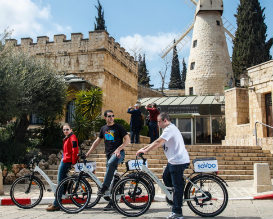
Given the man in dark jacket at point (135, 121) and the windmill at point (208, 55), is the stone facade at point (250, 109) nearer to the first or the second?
the man in dark jacket at point (135, 121)

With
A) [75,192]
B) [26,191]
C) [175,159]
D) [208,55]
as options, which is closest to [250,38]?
[208,55]

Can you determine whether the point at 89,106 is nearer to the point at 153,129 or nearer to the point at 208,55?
the point at 153,129

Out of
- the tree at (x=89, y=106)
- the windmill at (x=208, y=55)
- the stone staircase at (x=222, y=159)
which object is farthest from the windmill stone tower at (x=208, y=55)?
the stone staircase at (x=222, y=159)

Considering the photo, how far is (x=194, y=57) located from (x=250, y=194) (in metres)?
24.9

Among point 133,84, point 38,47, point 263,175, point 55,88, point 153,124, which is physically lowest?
point 263,175

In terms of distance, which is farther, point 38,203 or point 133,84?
point 133,84

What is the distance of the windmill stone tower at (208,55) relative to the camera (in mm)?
29547

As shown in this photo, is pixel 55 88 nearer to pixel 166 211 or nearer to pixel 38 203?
pixel 38 203

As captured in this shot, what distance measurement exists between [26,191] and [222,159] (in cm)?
774

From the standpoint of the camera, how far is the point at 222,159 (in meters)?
11.2

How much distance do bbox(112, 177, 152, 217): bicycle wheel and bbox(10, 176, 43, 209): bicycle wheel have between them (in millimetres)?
1793

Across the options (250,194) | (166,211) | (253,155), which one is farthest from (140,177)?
(253,155)

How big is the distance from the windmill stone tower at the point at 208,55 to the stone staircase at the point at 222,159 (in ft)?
57.5

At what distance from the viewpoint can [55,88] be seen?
14242 millimetres
